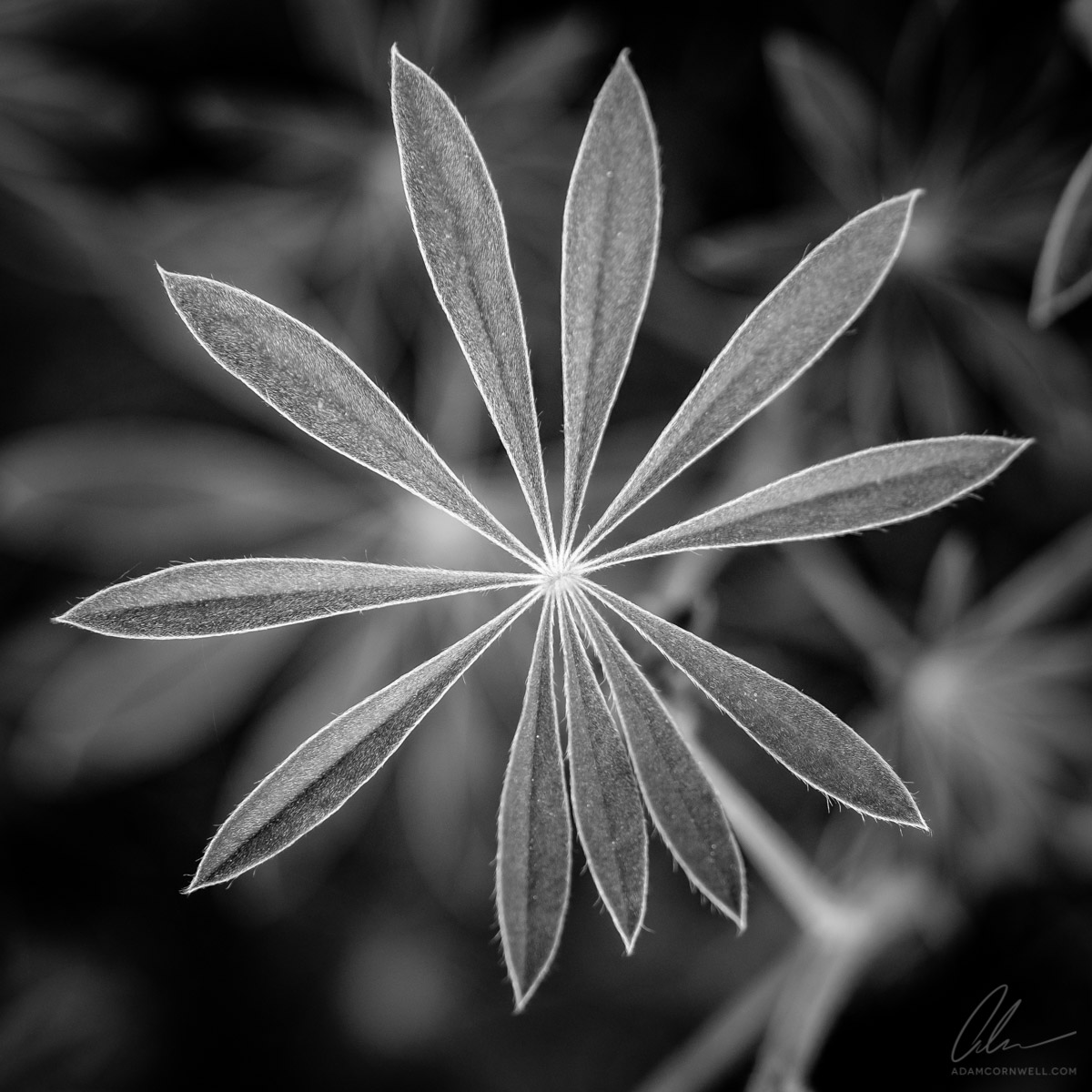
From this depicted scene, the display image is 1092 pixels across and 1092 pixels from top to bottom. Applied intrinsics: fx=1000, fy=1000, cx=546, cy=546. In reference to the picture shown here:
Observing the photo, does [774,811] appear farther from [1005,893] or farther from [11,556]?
[11,556]

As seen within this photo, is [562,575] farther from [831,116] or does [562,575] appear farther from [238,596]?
[831,116]

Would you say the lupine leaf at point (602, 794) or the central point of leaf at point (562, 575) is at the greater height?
the central point of leaf at point (562, 575)

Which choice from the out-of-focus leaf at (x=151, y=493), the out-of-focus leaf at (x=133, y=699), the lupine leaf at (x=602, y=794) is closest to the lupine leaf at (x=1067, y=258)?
the lupine leaf at (x=602, y=794)

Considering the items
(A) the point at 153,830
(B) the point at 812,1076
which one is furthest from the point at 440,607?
(B) the point at 812,1076

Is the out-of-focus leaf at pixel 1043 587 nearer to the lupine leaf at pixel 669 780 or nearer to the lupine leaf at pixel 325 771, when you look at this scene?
A: the lupine leaf at pixel 669 780
